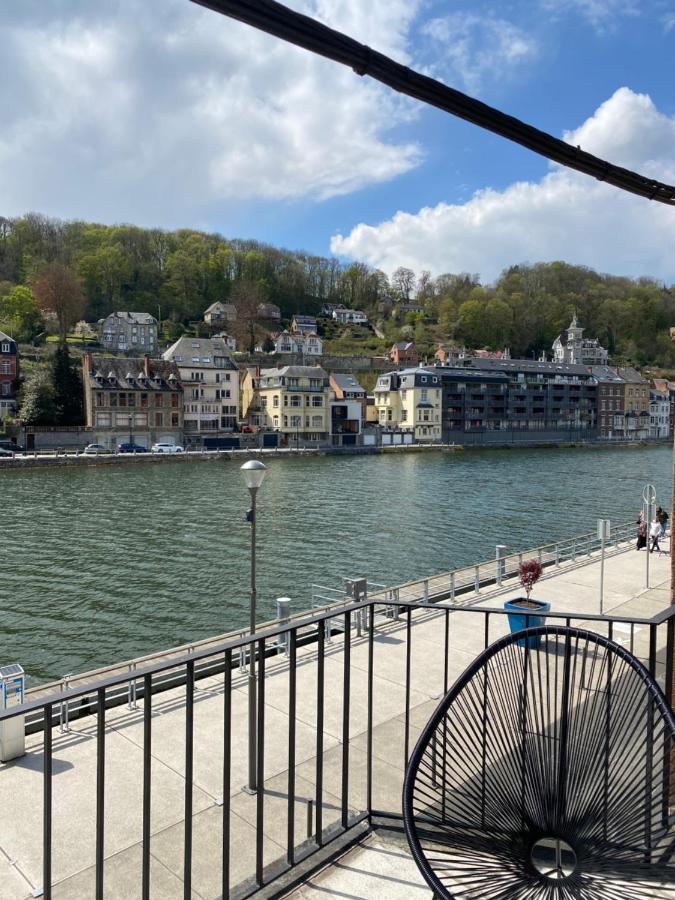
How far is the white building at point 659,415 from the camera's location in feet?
372

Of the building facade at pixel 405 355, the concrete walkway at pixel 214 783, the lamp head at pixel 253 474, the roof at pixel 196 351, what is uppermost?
the building facade at pixel 405 355

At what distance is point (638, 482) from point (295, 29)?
51.9 meters

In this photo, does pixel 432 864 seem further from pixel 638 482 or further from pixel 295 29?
pixel 638 482

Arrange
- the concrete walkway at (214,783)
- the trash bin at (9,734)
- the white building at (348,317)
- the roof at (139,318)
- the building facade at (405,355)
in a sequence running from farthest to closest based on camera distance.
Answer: the white building at (348,317), the building facade at (405,355), the roof at (139,318), the trash bin at (9,734), the concrete walkway at (214,783)

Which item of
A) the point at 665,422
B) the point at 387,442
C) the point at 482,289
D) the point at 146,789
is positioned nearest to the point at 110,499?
the point at 146,789

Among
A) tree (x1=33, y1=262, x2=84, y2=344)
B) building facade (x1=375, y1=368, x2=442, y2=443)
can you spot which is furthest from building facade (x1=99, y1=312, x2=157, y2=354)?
building facade (x1=375, y1=368, x2=442, y2=443)

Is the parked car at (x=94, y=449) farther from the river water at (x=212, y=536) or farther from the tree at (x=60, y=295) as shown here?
the tree at (x=60, y=295)

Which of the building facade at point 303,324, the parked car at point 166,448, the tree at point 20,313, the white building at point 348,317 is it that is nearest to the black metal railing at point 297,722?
the parked car at point 166,448

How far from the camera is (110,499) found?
36438 mm

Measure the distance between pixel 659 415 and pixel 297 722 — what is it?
403ft

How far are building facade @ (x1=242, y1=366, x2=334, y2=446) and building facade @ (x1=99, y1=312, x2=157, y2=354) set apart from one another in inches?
1196

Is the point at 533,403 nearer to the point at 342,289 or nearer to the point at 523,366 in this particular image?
the point at 523,366

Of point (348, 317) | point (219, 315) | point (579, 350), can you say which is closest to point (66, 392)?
point (219, 315)

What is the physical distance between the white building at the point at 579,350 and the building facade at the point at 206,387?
271ft
